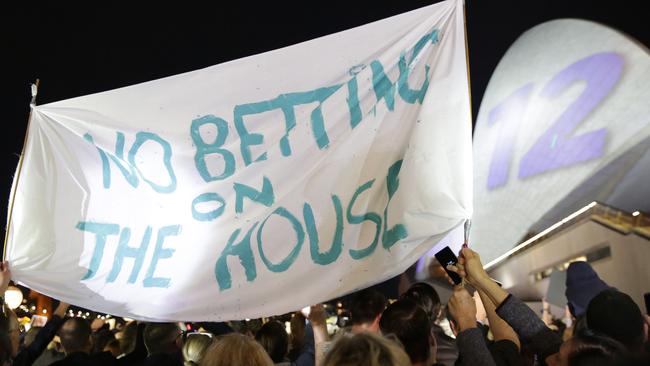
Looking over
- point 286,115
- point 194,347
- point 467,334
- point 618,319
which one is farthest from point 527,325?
point 194,347

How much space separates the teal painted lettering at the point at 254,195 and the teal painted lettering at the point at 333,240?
9.9 inches

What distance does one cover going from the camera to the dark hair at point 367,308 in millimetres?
3473

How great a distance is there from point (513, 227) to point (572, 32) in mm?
7941

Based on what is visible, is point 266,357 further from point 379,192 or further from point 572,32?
point 572,32

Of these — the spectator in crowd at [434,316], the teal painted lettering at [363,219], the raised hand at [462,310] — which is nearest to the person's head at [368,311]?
the spectator in crowd at [434,316]

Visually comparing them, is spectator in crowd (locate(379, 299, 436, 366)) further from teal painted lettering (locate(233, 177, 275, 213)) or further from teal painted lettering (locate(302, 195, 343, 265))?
teal painted lettering (locate(233, 177, 275, 213))

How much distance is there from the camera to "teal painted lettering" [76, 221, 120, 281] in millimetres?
4223

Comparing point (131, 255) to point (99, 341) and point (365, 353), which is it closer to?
point (99, 341)

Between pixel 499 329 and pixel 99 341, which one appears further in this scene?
pixel 99 341

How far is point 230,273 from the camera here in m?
3.94

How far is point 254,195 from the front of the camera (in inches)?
162

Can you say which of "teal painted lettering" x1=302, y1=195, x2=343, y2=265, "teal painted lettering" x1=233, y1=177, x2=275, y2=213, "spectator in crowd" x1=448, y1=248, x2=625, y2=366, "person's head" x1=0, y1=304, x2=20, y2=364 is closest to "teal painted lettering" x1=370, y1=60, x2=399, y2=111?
"teal painted lettering" x1=302, y1=195, x2=343, y2=265

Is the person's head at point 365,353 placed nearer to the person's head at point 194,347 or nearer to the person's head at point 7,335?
the person's head at point 7,335

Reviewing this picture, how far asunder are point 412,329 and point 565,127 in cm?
2351
